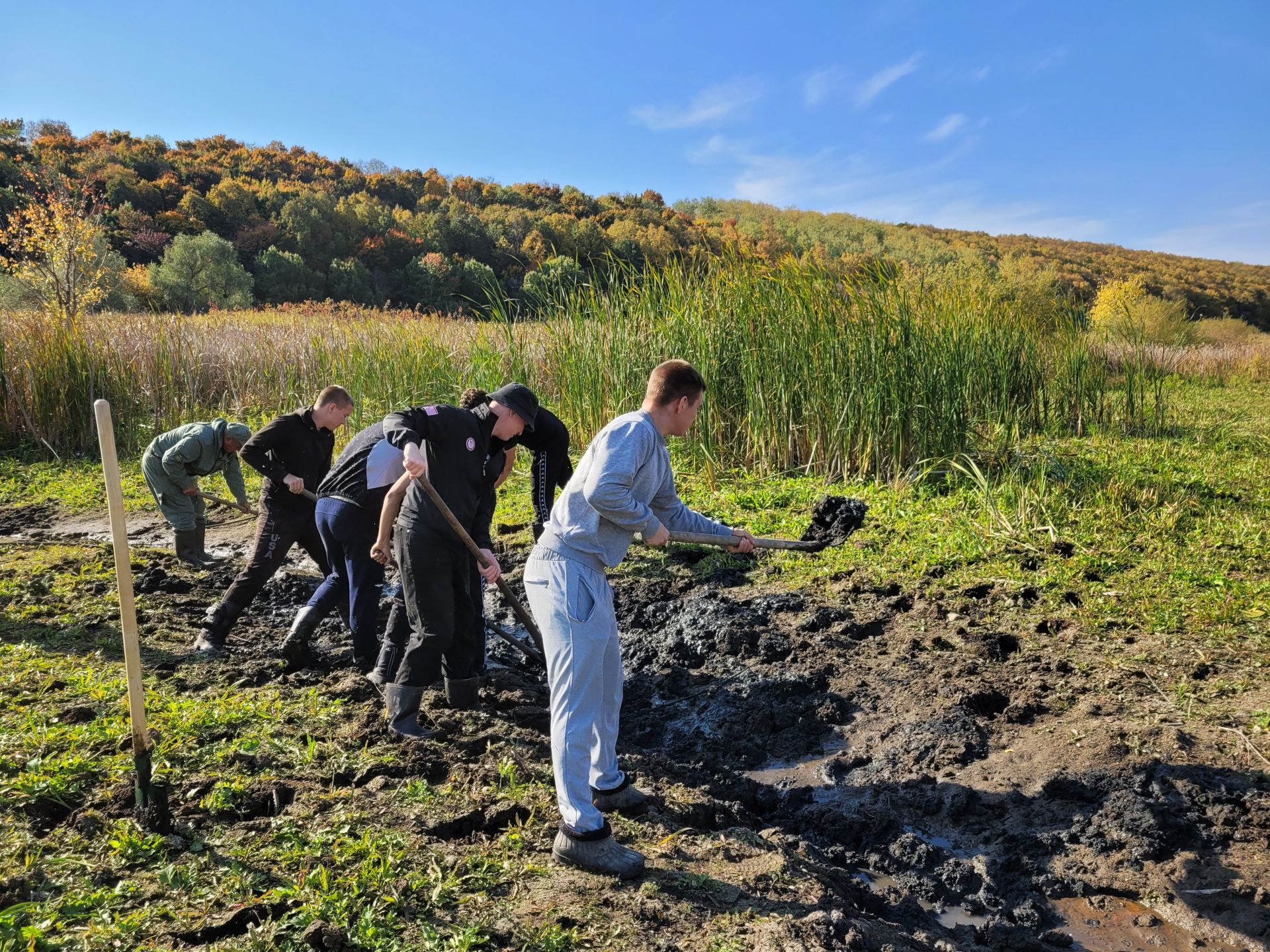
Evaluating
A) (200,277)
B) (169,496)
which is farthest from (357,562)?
(200,277)

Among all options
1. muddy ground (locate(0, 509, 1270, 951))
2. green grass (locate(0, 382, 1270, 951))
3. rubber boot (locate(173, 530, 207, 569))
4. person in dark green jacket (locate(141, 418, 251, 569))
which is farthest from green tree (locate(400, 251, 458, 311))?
muddy ground (locate(0, 509, 1270, 951))

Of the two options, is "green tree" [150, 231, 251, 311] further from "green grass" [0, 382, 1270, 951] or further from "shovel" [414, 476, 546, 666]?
"shovel" [414, 476, 546, 666]

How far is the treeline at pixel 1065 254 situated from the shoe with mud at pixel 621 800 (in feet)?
93.9

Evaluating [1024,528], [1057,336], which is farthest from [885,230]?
[1024,528]

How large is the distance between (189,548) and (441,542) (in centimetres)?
476

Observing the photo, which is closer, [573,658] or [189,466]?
[573,658]

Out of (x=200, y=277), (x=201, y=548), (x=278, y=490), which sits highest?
(x=200, y=277)

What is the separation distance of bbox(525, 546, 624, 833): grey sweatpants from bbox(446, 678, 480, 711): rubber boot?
1.65 meters

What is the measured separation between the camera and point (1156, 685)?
4656 mm

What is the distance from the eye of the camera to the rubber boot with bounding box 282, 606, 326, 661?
17.8ft

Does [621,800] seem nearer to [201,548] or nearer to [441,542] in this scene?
[441,542]

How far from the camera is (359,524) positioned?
5.15 metres

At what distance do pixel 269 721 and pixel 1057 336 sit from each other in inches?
388

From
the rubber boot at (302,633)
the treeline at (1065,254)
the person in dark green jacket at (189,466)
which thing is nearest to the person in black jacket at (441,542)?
the rubber boot at (302,633)
